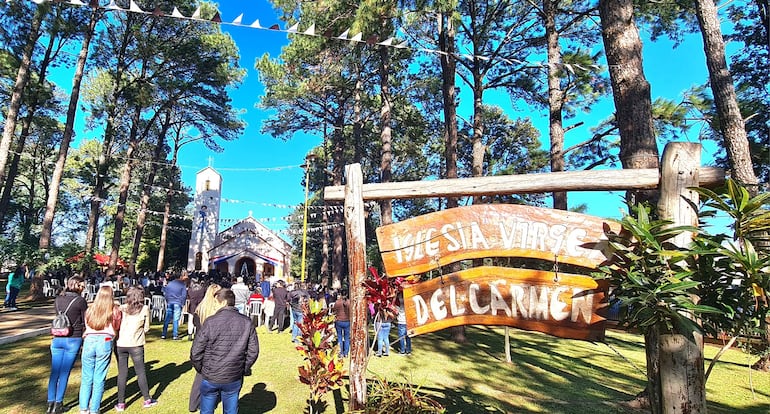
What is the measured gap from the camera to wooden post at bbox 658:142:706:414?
2.17 m

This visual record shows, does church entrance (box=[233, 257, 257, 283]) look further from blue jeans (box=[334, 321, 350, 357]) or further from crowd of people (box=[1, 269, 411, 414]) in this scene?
crowd of people (box=[1, 269, 411, 414])

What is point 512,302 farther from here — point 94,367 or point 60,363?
point 60,363

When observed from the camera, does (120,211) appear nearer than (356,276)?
No

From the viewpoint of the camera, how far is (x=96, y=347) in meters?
3.91

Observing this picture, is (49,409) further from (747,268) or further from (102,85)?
(102,85)

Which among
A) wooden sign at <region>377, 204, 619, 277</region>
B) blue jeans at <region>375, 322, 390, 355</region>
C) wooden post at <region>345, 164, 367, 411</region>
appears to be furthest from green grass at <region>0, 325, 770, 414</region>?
wooden sign at <region>377, 204, 619, 277</region>

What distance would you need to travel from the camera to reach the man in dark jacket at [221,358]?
3.21 metres

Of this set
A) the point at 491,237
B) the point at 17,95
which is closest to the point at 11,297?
the point at 17,95

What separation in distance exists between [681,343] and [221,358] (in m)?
3.39

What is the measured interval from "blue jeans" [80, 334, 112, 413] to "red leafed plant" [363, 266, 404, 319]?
3120 millimetres

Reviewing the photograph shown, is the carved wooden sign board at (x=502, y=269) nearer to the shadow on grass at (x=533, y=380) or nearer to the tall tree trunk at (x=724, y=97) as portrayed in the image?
the shadow on grass at (x=533, y=380)

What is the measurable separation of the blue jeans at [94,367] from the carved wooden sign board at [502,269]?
134 inches

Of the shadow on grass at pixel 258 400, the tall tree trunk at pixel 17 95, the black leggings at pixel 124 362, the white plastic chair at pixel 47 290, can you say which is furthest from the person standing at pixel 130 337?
the white plastic chair at pixel 47 290

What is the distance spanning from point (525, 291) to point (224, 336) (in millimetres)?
2569
